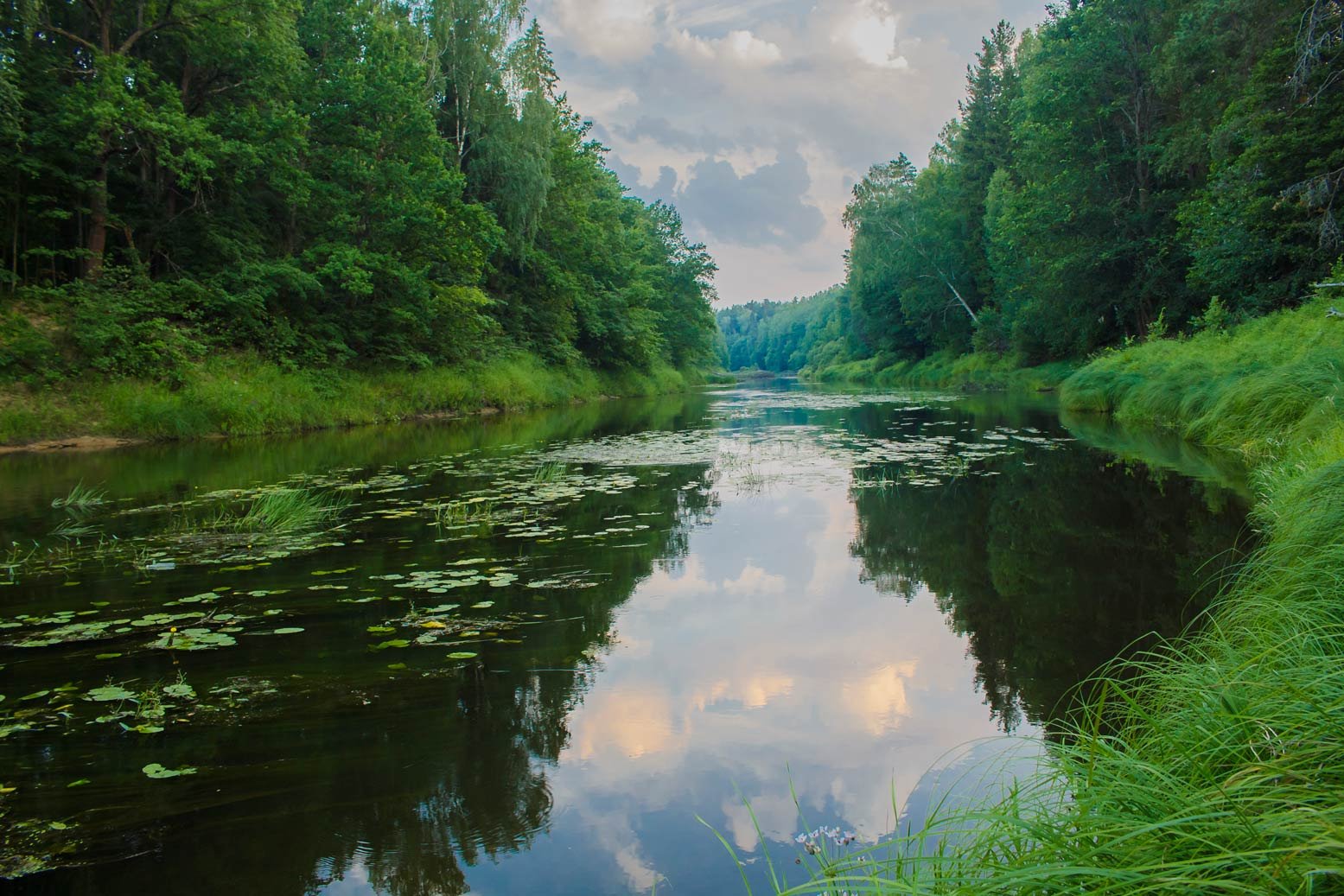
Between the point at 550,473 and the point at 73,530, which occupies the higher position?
the point at 550,473

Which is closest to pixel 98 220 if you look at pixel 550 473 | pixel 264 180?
pixel 264 180

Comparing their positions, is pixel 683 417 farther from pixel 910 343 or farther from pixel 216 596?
pixel 910 343

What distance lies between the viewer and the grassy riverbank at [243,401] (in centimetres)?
1343

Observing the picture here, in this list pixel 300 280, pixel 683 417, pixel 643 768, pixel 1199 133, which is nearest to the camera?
pixel 643 768

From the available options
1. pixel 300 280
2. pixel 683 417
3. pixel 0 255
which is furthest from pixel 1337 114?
pixel 0 255

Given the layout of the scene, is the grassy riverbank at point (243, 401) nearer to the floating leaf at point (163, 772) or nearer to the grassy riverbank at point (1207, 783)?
the floating leaf at point (163, 772)

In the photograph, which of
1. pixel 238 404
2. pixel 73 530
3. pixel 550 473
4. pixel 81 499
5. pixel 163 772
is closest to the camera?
pixel 163 772

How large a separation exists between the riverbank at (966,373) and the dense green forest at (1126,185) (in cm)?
101

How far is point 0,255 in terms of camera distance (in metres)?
15.5

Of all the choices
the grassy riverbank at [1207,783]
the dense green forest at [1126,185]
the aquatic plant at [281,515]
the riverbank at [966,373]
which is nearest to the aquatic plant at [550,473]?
the aquatic plant at [281,515]

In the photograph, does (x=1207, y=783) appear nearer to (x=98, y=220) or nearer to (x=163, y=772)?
(x=163, y=772)

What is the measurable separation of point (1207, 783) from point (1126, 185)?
29312 millimetres

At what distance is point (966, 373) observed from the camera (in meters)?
41.1

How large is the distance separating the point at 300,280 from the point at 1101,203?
24.5 m
